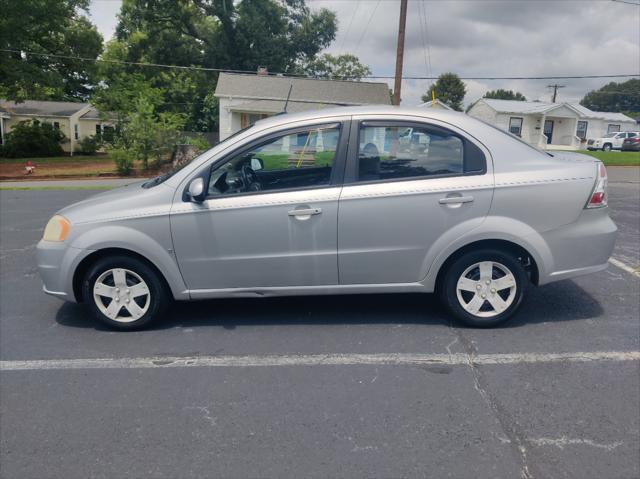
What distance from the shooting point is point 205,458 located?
2805 millimetres

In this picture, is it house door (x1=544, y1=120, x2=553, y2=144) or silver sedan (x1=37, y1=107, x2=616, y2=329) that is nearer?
silver sedan (x1=37, y1=107, x2=616, y2=329)

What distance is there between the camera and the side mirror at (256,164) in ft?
14.6

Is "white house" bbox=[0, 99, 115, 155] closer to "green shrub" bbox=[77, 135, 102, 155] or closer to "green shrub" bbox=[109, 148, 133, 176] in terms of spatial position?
"green shrub" bbox=[77, 135, 102, 155]

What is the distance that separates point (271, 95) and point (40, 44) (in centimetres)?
1491

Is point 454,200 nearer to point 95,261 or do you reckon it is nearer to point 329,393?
point 329,393

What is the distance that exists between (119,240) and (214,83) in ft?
134

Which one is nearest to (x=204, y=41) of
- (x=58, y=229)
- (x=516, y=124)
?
(x=516, y=124)

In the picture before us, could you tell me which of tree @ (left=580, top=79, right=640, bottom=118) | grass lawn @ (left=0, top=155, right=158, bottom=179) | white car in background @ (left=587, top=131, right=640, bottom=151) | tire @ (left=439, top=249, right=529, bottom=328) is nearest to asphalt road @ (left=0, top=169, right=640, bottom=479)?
tire @ (left=439, top=249, right=529, bottom=328)

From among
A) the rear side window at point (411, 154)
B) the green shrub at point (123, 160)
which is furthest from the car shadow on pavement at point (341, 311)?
the green shrub at point (123, 160)

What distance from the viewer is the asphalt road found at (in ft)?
9.09

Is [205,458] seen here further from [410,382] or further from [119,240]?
[119,240]

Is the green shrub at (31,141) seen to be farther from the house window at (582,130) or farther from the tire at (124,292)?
the house window at (582,130)

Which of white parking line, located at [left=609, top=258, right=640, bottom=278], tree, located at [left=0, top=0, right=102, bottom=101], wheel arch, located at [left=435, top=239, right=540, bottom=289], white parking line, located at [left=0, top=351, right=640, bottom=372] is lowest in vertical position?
white parking line, located at [left=0, top=351, right=640, bottom=372]

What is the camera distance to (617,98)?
325ft
